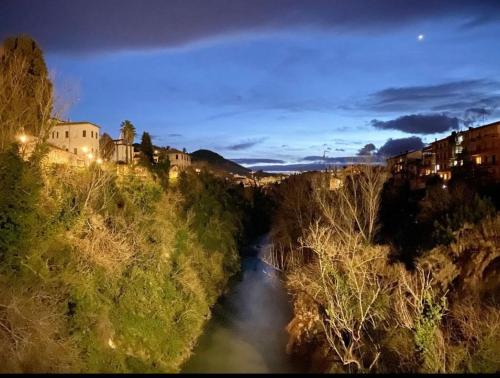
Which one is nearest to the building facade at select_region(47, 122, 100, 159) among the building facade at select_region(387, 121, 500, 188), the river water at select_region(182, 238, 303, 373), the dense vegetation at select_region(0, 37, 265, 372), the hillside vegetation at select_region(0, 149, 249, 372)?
the dense vegetation at select_region(0, 37, 265, 372)

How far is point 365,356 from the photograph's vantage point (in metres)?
15.7

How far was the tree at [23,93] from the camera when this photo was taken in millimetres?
19422

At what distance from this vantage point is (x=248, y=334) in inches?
907

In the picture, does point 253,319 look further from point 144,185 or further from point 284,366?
point 144,185

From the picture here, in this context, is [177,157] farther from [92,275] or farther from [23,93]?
[92,275]

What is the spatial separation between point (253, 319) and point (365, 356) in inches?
414

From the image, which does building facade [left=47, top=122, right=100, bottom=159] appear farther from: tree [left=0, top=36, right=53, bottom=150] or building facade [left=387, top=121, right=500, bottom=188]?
building facade [left=387, top=121, right=500, bottom=188]

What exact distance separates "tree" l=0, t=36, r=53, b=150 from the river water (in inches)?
459

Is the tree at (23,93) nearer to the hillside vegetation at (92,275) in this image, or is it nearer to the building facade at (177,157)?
the hillside vegetation at (92,275)

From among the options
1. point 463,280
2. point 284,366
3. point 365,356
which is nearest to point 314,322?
point 284,366

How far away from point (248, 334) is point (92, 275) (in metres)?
8.78

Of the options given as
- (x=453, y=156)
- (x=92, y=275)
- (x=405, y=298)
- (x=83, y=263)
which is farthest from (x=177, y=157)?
(x=405, y=298)

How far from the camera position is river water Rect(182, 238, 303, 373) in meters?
19.2

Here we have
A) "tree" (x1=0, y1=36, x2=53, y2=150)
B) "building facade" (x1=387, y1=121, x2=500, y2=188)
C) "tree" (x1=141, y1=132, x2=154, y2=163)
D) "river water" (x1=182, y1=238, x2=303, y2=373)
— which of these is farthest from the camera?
"tree" (x1=141, y1=132, x2=154, y2=163)
